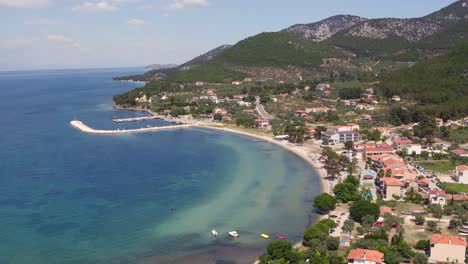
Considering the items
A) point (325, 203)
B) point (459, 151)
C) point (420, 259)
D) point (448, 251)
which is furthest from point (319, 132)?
point (420, 259)

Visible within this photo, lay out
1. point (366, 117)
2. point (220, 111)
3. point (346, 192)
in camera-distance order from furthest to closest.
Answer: point (220, 111), point (366, 117), point (346, 192)

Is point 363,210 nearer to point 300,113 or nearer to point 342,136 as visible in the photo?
point 342,136

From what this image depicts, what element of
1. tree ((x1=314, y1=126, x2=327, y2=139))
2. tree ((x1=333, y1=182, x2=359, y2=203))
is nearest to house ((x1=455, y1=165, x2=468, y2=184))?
tree ((x1=333, y1=182, x2=359, y2=203))

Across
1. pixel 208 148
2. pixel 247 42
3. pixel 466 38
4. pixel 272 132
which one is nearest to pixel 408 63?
pixel 466 38

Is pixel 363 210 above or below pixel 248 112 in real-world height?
below

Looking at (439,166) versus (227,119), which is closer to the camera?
(439,166)

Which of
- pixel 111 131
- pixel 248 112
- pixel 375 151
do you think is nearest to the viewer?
pixel 375 151

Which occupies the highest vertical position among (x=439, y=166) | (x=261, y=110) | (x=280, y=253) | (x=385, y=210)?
(x=261, y=110)
